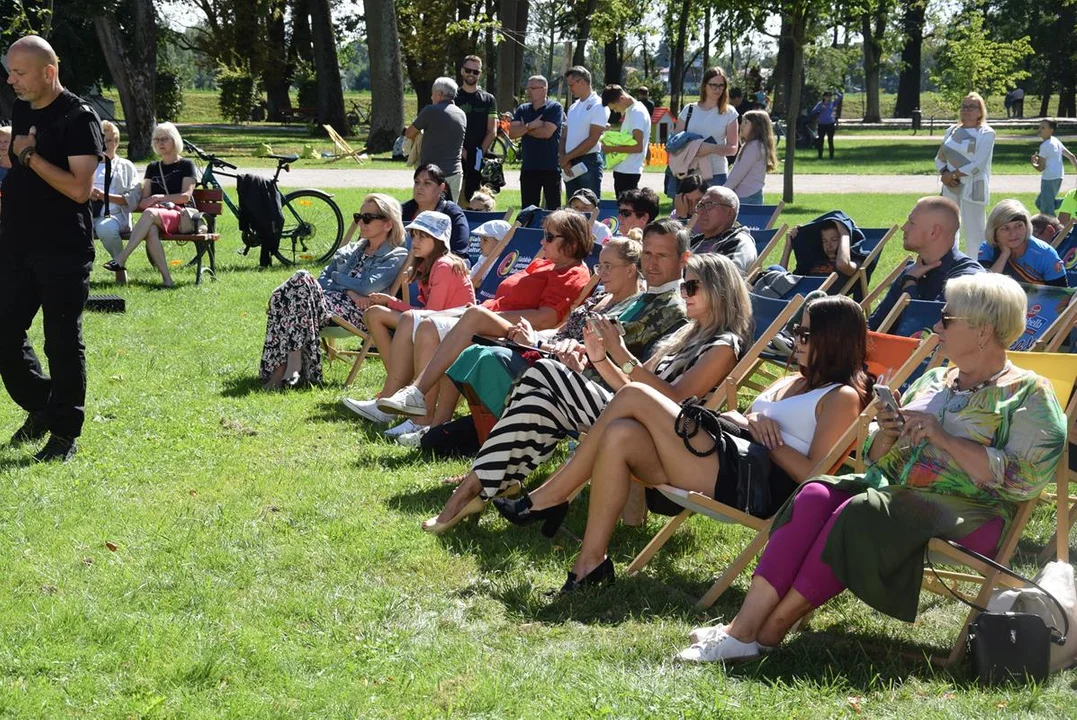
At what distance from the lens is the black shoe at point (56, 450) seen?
6121 millimetres

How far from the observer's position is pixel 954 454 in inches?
152

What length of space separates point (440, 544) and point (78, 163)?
251 cm

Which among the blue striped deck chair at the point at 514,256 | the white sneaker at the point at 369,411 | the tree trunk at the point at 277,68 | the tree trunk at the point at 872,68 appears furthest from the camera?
the tree trunk at the point at 872,68

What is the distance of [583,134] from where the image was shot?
1235cm

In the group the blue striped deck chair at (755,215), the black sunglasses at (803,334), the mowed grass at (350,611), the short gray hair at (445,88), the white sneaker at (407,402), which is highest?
the short gray hair at (445,88)

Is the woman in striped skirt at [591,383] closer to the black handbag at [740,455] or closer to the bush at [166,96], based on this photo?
the black handbag at [740,455]

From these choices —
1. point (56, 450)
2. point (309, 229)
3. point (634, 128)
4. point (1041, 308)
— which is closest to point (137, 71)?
point (309, 229)

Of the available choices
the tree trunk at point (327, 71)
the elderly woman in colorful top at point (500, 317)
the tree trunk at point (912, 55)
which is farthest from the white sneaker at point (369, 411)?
the tree trunk at point (912, 55)

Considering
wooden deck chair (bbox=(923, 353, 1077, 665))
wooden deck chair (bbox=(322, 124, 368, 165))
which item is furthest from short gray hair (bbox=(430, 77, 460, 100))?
wooden deck chair (bbox=(322, 124, 368, 165))

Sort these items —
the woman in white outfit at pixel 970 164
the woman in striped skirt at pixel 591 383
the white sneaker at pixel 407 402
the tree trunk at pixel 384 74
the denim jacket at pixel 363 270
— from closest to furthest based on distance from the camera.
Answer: the woman in striped skirt at pixel 591 383
the white sneaker at pixel 407 402
the denim jacket at pixel 363 270
the woman in white outfit at pixel 970 164
the tree trunk at pixel 384 74

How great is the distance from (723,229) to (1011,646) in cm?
405

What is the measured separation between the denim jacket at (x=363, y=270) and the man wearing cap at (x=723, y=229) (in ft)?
6.20

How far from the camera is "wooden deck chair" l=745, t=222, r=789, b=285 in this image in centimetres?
727

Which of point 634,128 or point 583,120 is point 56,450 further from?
point 634,128
